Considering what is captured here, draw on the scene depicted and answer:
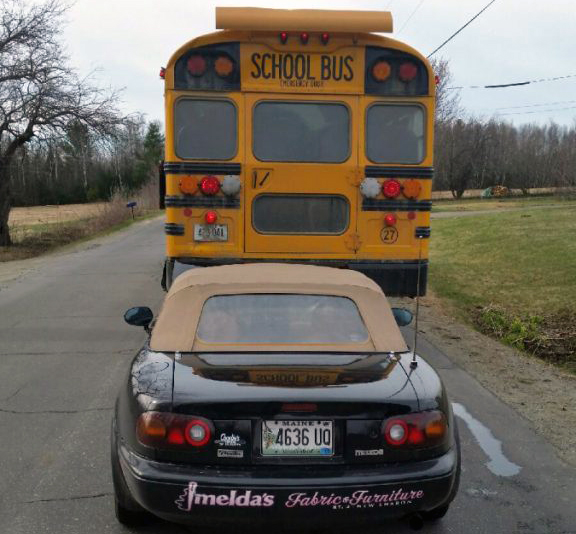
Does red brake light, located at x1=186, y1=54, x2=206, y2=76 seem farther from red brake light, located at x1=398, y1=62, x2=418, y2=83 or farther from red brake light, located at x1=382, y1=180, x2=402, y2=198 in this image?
red brake light, located at x1=382, y1=180, x2=402, y2=198

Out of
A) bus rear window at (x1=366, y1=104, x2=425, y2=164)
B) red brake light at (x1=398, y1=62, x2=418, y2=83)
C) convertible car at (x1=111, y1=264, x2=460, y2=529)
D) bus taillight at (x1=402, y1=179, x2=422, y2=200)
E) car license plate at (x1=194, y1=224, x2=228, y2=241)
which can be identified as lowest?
convertible car at (x1=111, y1=264, x2=460, y2=529)

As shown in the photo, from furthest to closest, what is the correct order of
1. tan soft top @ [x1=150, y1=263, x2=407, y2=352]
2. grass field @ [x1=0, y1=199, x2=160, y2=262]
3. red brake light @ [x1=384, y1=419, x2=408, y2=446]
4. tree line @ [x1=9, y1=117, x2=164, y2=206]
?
1. tree line @ [x1=9, y1=117, x2=164, y2=206]
2. grass field @ [x1=0, y1=199, x2=160, y2=262]
3. tan soft top @ [x1=150, y1=263, x2=407, y2=352]
4. red brake light @ [x1=384, y1=419, x2=408, y2=446]

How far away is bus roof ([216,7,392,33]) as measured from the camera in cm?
625

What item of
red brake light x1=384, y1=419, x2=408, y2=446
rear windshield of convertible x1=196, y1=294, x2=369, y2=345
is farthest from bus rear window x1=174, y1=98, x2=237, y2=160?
red brake light x1=384, y1=419, x2=408, y2=446

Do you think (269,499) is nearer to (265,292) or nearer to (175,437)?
(175,437)

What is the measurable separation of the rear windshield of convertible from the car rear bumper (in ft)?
2.68

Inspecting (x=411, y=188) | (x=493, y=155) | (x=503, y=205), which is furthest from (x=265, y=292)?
(x=493, y=155)

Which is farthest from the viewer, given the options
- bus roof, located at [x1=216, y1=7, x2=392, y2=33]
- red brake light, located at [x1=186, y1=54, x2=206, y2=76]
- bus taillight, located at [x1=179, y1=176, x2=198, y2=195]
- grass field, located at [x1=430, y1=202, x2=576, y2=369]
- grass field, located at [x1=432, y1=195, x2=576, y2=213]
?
grass field, located at [x1=432, y1=195, x2=576, y2=213]

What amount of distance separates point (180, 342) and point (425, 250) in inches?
157

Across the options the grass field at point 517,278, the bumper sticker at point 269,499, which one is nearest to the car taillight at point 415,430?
the bumper sticker at point 269,499

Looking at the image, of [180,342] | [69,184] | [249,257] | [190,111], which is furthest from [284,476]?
[69,184]

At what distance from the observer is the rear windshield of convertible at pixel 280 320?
137 inches

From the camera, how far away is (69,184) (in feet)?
244

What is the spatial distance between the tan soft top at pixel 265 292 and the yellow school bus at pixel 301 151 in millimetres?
2655
